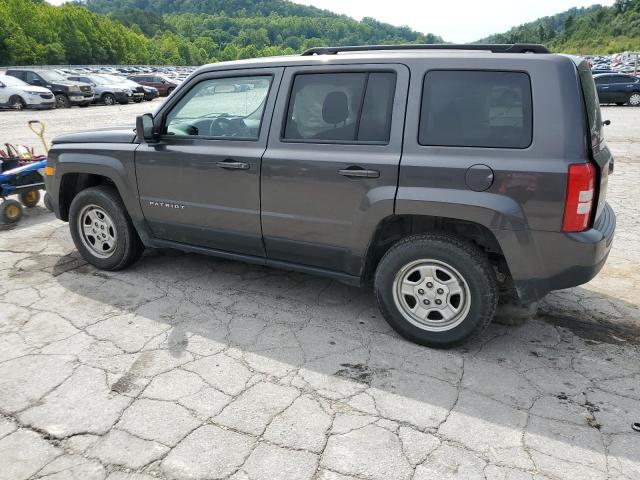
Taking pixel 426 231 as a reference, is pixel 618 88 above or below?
below

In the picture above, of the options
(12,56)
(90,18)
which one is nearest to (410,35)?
(90,18)

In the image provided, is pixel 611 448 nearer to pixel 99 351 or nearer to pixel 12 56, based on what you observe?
pixel 99 351

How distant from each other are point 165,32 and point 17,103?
4941 inches

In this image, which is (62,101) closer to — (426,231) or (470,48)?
(470,48)

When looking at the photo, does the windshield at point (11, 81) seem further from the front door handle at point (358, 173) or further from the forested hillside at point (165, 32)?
the forested hillside at point (165, 32)

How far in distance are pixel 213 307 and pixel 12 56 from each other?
67031mm

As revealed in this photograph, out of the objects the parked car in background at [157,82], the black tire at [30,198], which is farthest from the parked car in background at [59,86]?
the black tire at [30,198]

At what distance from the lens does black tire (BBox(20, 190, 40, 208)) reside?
6750 millimetres

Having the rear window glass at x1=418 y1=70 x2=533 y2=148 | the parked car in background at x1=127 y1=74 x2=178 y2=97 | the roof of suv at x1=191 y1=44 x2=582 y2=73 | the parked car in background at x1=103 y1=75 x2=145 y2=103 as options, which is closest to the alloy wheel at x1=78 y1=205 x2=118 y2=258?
the roof of suv at x1=191 y1=44 x2=582 y2=73

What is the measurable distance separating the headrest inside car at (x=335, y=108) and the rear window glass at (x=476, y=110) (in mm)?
536

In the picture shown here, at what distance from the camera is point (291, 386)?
119 inches

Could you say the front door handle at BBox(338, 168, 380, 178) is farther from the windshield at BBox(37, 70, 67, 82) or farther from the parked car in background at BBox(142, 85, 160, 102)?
the parked car in background at BBox(142, 85, 160, 102)

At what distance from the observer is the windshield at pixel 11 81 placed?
21.1 m

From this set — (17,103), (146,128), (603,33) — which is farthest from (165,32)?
(146,128)
